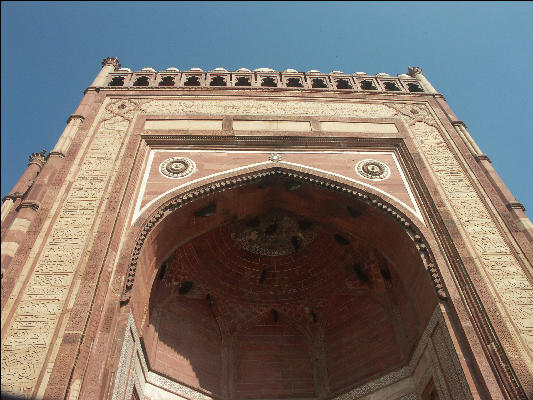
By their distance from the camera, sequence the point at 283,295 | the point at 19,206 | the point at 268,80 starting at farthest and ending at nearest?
the point at 268,80
the point at 283,295
the point at 19,206

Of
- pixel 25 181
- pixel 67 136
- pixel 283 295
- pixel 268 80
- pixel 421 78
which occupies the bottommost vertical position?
pixel 283 295

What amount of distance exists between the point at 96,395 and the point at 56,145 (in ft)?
14.4

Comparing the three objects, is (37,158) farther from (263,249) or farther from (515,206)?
(515,206)

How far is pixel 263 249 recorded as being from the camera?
9.49 meters

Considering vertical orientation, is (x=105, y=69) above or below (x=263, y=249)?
above

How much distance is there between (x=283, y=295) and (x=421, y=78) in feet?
A: 18.1

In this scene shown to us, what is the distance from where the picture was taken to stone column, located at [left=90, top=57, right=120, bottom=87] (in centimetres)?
1020

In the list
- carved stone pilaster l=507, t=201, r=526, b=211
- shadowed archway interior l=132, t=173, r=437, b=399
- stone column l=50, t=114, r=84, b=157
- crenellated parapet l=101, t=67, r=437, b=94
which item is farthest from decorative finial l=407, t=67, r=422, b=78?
stone column l=50, t=114, r=84, b=157

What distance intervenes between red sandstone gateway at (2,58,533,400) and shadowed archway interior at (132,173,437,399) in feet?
0.10

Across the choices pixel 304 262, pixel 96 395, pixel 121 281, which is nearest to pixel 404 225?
pixel 304 262

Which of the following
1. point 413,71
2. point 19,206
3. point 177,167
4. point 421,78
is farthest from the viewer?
point 413,71

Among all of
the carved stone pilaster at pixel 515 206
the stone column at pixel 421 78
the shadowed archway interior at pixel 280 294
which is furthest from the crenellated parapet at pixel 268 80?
the carved stone pilaster at pixel 515 206

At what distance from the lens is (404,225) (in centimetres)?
738

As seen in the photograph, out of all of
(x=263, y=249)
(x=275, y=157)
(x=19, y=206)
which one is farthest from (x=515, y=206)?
(x=19, y=206)
